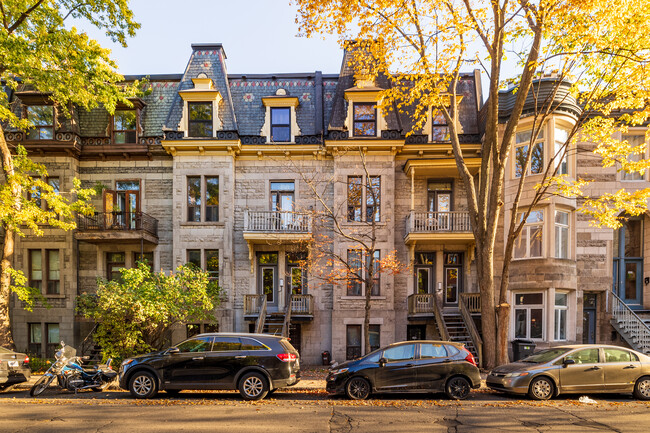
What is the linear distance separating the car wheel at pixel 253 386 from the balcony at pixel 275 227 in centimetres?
796

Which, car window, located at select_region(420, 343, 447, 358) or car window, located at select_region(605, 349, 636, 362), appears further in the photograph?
car window, located at select_region(605, 349, 636, 362)

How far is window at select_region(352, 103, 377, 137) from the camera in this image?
1958 centimetres

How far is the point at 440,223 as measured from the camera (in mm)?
18656

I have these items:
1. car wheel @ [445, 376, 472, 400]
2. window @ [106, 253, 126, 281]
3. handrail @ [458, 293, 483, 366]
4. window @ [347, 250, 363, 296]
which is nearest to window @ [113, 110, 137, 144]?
window @ [106, 253, 126, 281]

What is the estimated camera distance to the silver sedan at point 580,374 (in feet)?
36.9

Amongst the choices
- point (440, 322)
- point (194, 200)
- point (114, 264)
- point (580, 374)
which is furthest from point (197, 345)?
point (114, 264)

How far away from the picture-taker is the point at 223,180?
63.9ft

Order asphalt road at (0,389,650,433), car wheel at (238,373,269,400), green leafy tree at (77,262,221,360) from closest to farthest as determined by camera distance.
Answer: asphalt road at (0,389,650,433) → car wheel at (238,373,269,400) → green leafy tree at (77,262,221,360)

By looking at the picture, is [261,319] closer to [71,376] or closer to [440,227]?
[71,376]

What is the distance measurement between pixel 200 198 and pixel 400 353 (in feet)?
38.4

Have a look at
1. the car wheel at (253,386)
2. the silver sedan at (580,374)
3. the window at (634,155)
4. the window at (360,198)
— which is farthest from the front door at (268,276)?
the window at (634,155)

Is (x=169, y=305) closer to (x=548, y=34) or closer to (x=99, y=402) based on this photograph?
(x=99, y=402)

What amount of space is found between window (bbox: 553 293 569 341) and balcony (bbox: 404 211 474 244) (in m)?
4.02

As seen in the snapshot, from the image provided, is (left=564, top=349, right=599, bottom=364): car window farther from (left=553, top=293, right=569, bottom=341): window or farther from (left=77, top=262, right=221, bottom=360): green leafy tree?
(left=77, top=262, right=221, bottom=360): green leafy tree
